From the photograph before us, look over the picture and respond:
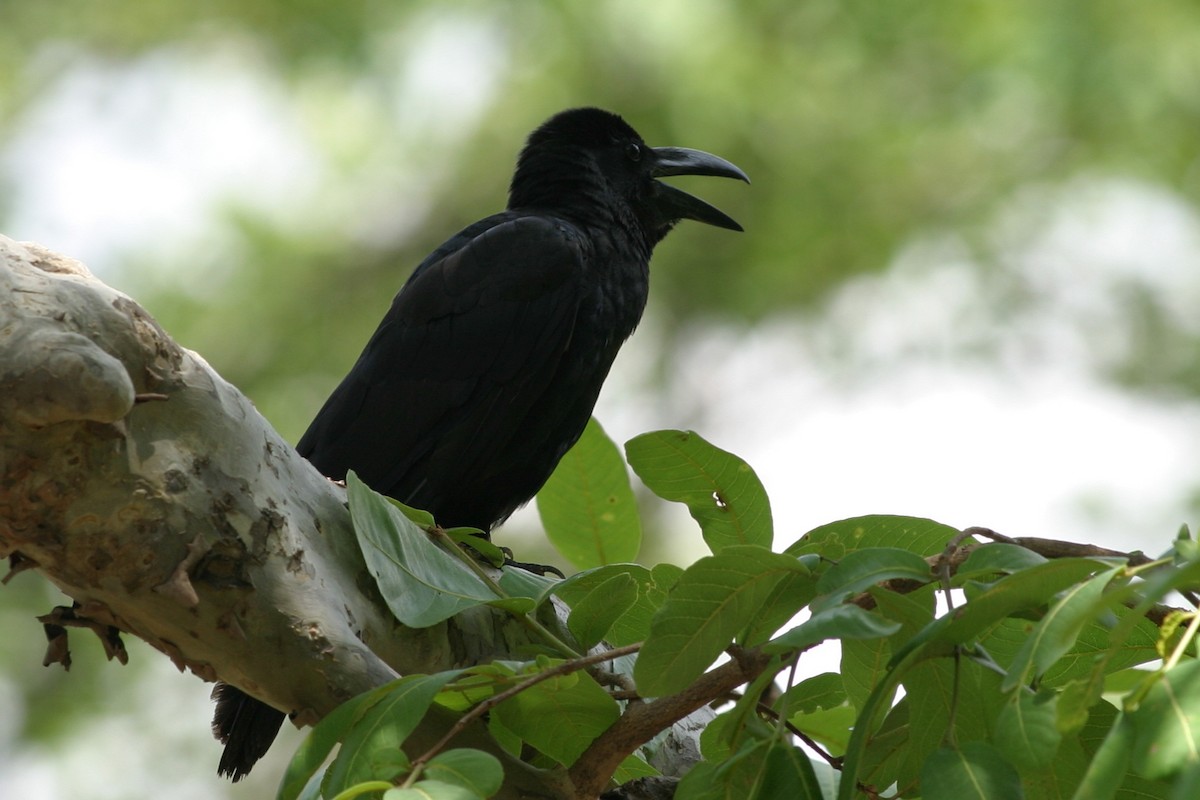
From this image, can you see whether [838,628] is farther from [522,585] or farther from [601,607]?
[522,585]

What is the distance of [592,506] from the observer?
9.82 feet

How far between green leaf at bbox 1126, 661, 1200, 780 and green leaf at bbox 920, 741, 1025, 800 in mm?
190

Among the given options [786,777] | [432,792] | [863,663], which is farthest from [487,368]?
[432,792]

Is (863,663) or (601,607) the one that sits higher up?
(863,663)

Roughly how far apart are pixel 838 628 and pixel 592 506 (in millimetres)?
1538

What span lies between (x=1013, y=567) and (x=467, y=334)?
2757 mm

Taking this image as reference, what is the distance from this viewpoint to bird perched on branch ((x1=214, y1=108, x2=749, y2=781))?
3.90 meters

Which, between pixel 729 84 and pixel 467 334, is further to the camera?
pixel 729 84

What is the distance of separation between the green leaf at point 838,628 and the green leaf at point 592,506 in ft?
4.74

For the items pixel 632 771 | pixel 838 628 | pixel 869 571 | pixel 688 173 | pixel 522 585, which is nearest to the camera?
pixel 838 628

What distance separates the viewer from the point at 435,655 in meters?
2.53

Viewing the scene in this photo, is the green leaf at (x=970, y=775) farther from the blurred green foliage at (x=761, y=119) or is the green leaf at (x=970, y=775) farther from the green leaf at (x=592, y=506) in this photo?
the blurred green foliage at (x=761, y=119)

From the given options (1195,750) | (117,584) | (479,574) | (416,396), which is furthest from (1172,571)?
(416,396)

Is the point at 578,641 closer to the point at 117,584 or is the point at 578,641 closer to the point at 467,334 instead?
the point at 117,584
